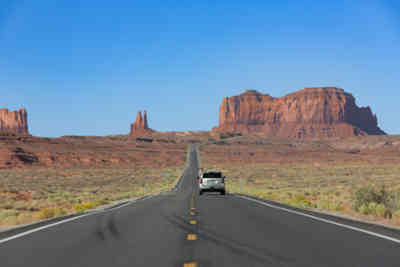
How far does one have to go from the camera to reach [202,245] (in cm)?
904

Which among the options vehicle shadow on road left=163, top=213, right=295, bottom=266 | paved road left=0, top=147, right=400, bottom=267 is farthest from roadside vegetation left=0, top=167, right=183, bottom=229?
vehicle shadow on road left=163, top=213, right=295, bottom=266

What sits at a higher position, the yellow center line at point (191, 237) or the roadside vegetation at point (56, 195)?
the yellow center line at point (191, 237)

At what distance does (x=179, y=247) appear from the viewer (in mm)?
8852

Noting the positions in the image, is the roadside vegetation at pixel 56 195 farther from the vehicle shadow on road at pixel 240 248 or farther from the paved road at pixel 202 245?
the vehicle shadow on road at pixel 240 248

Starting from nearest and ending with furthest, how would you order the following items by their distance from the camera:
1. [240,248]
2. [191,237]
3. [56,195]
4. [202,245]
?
[240,248] → [202,245] → [191,237] → [56,195]

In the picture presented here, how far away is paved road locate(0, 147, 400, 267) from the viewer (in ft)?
24.4

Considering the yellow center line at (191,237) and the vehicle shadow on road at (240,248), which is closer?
the vehicle shadow on road at (240,248)

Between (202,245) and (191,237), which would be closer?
(202,245)

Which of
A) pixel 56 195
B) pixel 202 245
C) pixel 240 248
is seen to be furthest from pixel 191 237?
pixel 56 195

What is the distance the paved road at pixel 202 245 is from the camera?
7.43 meters

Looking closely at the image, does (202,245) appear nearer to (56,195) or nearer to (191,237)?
(191,237)

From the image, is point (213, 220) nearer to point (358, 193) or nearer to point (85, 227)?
point (85, 227)

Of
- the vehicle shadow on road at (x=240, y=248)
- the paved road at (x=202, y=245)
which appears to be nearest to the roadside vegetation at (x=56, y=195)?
the paved road at (x=202, y=245)

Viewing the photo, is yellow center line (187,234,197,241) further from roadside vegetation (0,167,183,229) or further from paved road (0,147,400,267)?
roadside vegetation (0,167,183,229)
